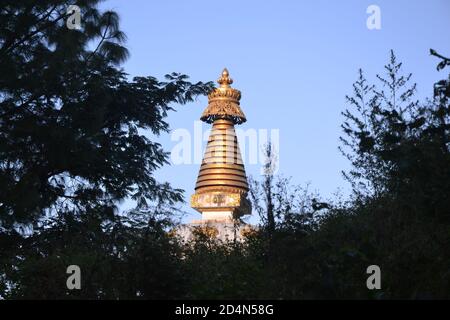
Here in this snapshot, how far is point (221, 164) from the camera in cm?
5491

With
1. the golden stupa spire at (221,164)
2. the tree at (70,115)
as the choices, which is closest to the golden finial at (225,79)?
the golden stupa spire at (221,164)

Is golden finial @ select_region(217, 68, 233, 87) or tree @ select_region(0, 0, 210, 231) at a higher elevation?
golden finial @ select_region(217, 68, 233, 87)

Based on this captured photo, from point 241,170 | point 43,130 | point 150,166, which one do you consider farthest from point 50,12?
point 241,170

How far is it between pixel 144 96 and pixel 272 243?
7.93 metres

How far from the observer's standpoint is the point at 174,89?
2209 centimetres

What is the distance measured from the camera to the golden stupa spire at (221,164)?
53.9 meters

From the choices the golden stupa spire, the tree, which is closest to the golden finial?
the golden stupa spire

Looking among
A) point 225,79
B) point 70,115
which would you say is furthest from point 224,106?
point 70,115

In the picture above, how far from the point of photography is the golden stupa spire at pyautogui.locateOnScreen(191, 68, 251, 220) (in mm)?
53875

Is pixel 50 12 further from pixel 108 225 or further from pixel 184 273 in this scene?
pixel 184 273

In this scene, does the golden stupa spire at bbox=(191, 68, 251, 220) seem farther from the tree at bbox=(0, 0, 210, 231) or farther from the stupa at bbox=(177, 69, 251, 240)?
the tree at bbox=(0, 0, 210, 231)

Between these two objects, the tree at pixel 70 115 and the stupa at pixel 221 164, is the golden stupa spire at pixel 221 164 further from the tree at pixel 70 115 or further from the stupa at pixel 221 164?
the tree at pixel 70 115

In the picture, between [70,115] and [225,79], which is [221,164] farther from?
[70,115]

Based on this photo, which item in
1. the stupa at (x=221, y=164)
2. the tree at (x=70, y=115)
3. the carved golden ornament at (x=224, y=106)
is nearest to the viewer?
the tree at (x=70, y=115)
